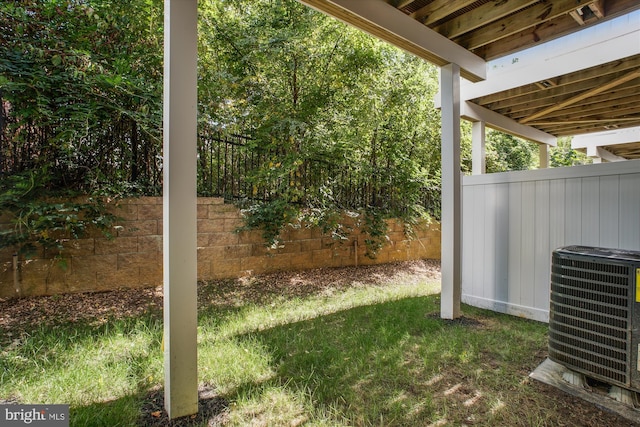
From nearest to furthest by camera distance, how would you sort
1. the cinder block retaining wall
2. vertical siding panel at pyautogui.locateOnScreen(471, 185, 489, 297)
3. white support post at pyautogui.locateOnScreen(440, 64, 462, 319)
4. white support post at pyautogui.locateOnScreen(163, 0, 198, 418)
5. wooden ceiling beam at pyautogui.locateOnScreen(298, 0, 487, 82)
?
white support post at pyautogui.locateOnScreen(163, 0, 198, 418) → wooden ceiling beam at pyautogui.locateOnScreen(298, 0, 487, 82) → white support post at pyautogui.locateOnScreen(440, 64, 462, 319) → the cinder block retaining wall → vertical siding panel at pyautogui.locateOnScreen(471, 185, 489, 297)

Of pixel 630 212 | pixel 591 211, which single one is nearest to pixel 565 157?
pixel 591 211

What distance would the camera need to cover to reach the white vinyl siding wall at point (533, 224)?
2596mm

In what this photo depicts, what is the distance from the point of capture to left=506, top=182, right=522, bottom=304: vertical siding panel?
3.23 m

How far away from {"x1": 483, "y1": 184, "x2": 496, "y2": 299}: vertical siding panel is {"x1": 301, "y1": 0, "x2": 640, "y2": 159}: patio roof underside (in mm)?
1257

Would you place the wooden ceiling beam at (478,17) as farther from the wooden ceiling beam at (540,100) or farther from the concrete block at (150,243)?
the concrete block at (150,243)

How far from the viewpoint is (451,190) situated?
3.05 m

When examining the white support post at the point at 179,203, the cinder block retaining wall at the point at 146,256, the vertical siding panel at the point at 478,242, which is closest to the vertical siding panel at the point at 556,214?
the vertical siding panel at the point at 478,242

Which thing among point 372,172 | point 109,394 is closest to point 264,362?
point 109,394

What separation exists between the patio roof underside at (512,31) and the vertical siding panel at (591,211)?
1.33 metres

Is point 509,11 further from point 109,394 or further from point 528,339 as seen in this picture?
point 109,394

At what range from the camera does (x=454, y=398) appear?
1844 millimetres

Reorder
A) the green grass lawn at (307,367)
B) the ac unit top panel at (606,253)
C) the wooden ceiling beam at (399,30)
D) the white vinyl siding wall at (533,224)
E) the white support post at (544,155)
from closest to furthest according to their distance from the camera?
1. the green grass lawn at (307,367)
2. the ac unit top panel at (606,253)
3. the wooden ceiling beam at (399,30)
4. the white vinyl siding wall at (533,224)
5. the white support post at (544,155)

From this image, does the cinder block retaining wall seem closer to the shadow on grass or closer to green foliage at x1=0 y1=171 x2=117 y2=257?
green foliage at x1=0 y1=171 x2=117 y2=257

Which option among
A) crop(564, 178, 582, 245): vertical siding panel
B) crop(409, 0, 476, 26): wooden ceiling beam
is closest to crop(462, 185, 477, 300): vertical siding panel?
crop(564, 178, 582, 245): vertical siding panel
